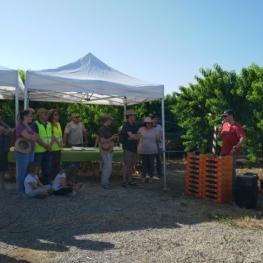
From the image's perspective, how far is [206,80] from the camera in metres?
14.3

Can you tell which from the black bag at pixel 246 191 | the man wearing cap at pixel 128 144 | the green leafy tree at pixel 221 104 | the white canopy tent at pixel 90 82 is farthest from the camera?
the green leafy tree at pixel 221 104

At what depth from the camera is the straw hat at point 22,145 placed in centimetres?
705

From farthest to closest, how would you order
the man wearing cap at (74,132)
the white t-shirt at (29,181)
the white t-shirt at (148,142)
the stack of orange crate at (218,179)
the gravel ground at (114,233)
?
the man wearing cap at (74,132) → the white t-shirt at (148,142) → the stack of orange crate at (218,179) → the white t-shirt at (29,181) → the gravel ground at (114,233)

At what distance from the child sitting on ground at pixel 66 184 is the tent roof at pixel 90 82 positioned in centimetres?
165

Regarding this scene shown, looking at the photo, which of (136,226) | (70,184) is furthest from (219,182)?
(70,184)

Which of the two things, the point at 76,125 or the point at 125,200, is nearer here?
the point at 125,200

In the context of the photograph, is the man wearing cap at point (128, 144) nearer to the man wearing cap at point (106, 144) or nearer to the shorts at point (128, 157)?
the shorts at point (128, 157)

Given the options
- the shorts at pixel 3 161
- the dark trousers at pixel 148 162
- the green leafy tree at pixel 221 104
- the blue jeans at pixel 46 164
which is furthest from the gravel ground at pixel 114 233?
the green leafy tree at pixel 221 104

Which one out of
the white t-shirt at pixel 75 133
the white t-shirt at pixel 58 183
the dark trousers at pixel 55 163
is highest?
the white t-shirt at pixel 75 133

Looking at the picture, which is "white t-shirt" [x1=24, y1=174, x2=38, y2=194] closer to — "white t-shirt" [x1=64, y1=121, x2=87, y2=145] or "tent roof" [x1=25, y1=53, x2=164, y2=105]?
"tent roof" [x1=25, y1=53, x2=164, y2=105]

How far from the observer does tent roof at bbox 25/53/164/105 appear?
775 centimetres

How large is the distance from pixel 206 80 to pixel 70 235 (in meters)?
10.4

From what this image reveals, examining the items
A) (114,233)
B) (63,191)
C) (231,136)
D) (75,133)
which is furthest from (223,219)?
(75,133)

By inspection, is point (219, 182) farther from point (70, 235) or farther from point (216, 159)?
point (70, 235)
